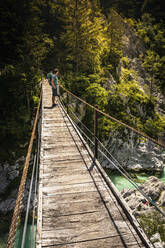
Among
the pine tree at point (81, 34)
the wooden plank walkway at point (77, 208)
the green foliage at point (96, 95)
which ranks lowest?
the wooden plank walkway at point (77, 208)

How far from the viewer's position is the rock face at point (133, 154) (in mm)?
16125

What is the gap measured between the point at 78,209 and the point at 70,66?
749 inches

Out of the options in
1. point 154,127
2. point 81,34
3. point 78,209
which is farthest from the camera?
point 154,127

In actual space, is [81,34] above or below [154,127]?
above

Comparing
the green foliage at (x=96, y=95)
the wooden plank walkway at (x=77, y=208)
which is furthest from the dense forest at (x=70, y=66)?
the wooden plank walkway at (x=77, y=208)

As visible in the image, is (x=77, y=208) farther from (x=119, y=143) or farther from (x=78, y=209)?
(x=119, y=143)

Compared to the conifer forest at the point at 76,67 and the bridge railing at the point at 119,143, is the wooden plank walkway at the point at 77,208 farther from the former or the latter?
the bridge railing at the point at 119,143

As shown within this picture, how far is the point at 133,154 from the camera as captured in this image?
55.1 ft

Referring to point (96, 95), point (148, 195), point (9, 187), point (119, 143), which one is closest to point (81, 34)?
point (96, 95)

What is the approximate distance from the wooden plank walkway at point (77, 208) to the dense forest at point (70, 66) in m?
8.28

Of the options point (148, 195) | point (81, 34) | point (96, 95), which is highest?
point (81, 34)

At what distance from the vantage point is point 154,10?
127 feet

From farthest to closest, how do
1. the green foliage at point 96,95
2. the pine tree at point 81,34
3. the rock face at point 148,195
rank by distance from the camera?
the pine tree at point 81,34
the green foliage at point 96,95
the rock face at point 148,195

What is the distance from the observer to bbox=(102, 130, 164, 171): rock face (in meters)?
16.1
